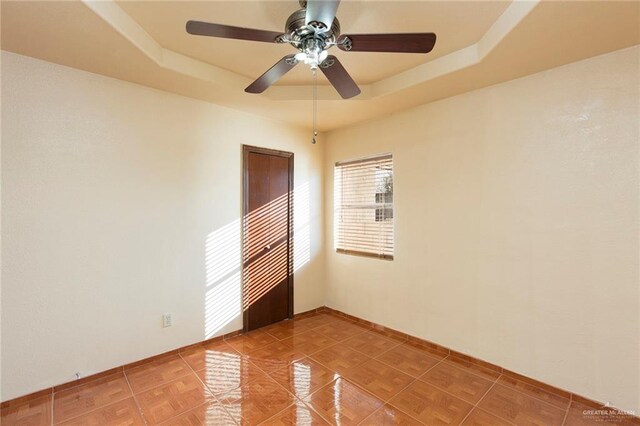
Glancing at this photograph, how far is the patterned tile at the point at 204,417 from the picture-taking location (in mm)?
2002

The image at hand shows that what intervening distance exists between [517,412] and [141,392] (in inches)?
110

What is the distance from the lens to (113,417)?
2062 mm

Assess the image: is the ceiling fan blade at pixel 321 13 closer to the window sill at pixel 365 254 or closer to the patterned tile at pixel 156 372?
the window sill at pixel 365 254

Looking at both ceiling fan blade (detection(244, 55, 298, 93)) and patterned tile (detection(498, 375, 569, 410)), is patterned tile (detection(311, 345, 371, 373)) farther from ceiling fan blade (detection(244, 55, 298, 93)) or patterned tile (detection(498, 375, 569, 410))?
ceiling fan blade (detection(244, 55, 298, 93))

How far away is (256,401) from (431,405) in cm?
129

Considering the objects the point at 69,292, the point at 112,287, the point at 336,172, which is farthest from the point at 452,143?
the point at 69,292

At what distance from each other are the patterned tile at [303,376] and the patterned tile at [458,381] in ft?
2.75

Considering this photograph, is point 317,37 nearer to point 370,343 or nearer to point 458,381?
point 458,381

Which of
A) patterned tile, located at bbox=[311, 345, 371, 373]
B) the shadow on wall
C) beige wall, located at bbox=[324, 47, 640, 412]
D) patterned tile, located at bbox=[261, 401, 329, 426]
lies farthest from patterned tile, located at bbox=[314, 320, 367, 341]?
patterned tile, located at bbox=[261, 401, 329, 426]

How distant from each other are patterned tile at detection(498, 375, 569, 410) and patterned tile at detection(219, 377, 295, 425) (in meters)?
1.78

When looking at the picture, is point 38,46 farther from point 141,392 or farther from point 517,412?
point 517,412

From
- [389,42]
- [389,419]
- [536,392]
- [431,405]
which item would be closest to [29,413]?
[389,419]

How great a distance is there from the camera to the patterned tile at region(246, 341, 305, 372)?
2756 millimetres

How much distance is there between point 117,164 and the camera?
2.59m
